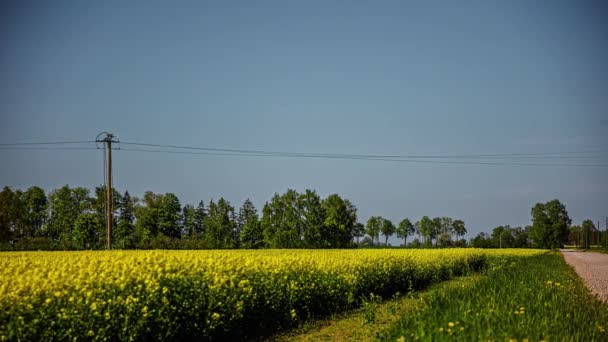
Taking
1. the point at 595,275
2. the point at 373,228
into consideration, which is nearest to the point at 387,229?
the point at 373,228

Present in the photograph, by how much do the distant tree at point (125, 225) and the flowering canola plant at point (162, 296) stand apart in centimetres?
4709

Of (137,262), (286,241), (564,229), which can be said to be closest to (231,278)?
(137,262)

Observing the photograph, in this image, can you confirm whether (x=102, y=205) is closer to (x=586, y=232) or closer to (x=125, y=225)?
(x=125, y=225)

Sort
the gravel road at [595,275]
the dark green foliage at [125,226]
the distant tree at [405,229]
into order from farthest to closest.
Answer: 1. the distant tree at [405,229]
2. the dark green foliage at [125,226]
3. the gravel road at [595,275]

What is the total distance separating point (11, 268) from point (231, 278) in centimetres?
363

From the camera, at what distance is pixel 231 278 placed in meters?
9.23

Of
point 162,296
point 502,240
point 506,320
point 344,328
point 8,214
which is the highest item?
point 8,214

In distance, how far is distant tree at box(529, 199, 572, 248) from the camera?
106m

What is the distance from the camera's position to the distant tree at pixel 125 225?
65750 millimetres

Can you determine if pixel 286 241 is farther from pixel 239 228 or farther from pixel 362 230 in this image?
pixel 362 230

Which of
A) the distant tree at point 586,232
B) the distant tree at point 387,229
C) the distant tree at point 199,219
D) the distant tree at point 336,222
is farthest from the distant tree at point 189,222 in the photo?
the distant tree at point 586,232

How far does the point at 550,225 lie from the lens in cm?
10738

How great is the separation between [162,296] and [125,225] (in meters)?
68.5

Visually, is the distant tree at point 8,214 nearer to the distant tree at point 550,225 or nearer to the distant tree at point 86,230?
the distant tree at point 86,230
